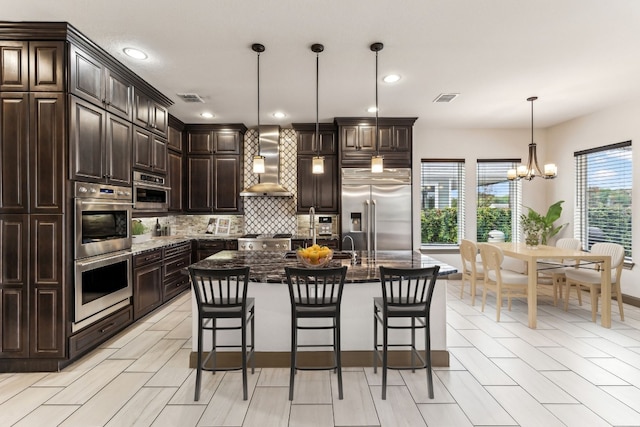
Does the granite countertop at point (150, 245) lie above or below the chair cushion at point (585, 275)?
above

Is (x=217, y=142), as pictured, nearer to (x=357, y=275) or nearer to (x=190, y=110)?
(x=190, y=110)

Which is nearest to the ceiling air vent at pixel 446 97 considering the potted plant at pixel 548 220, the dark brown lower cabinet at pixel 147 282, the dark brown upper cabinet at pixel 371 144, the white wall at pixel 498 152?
the dark brown upper cabinet at pixel 371 144

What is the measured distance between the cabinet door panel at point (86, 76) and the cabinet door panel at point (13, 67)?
35cm

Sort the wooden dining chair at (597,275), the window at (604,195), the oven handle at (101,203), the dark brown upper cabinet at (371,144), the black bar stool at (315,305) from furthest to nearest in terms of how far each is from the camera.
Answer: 1. the dark brown upper cabinet at (371,144)
2. the window at (604,195)
3. the wooden dining chair at (597,275)
4. the oven handle at (101,203)
5. the black bar stool at (315,305)

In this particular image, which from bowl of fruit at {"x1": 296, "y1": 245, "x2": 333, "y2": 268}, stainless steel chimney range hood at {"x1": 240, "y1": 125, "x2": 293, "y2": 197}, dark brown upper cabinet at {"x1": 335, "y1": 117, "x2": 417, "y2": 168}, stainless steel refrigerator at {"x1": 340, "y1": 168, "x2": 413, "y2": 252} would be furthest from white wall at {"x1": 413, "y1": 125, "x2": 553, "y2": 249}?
bowl of fruit at {"x1": 296, "y1": 245, "x2": 333, "y2": 268}

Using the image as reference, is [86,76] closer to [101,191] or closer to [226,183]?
[101,191]

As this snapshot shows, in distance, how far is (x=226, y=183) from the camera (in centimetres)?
630

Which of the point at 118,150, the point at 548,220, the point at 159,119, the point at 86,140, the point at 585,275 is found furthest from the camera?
the point at 548,220

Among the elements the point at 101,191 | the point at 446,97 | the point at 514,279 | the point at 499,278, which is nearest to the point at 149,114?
the point at 101,191

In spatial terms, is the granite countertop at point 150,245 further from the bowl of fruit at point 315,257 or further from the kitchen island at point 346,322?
the bowl of fruit at point 315,257

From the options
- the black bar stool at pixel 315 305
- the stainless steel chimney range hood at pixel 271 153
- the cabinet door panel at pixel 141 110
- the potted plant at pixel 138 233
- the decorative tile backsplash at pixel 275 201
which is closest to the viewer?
the black bar stool at pixel 315 305

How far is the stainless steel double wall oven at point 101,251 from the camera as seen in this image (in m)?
3.13

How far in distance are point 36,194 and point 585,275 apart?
608 cm

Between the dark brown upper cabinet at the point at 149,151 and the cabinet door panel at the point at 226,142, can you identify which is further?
the cabinet door panel at the point at 226,142
